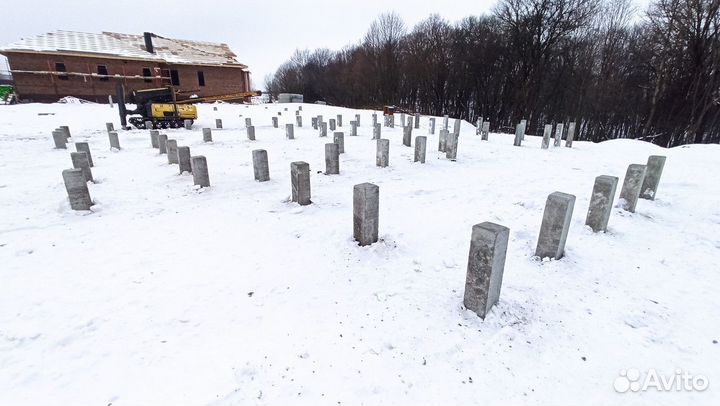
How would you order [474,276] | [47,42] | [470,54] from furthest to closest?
[470,54]
[47,42]
[474,276]

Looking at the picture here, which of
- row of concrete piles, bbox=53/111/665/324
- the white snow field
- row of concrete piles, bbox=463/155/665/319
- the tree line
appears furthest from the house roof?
row of concrete piles, bbox=463/155/665/319

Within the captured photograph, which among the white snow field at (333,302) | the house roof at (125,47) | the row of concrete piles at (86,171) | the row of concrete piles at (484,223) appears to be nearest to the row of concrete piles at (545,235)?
the row of concrete piles at (484,223)

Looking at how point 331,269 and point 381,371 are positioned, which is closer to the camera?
point 381,371

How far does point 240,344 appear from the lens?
8.40 feet

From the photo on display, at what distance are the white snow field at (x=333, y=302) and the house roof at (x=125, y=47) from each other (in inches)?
1093

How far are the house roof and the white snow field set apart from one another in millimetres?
27751

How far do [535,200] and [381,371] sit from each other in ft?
15.7

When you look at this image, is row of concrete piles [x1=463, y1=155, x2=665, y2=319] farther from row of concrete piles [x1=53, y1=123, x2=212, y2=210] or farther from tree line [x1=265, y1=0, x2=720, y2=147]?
tree line [x1=265, y1=0, x2=720, y2=147]

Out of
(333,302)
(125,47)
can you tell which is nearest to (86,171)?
(333,302)

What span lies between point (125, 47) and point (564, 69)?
131 ft

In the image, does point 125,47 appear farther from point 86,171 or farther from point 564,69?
point 564,69

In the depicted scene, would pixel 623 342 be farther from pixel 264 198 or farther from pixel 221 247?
pixel 264 198

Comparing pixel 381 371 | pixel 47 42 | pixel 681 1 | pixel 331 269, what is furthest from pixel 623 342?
pixel 47 42

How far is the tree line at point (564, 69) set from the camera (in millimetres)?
19453
